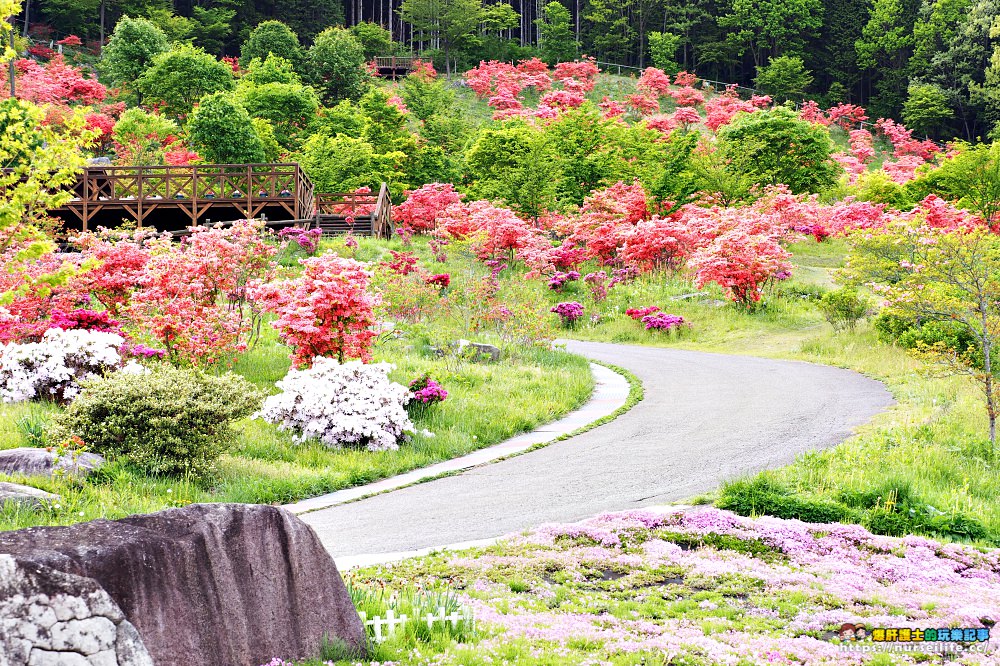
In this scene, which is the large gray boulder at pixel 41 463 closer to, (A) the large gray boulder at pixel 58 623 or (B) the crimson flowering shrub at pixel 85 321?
(B) the crimson flowering shrub at pixel 85 321

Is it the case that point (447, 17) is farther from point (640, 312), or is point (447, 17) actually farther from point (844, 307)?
point (844, 307)

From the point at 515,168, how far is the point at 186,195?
13406 mm

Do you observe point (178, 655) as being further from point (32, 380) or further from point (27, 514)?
point (32, 380)

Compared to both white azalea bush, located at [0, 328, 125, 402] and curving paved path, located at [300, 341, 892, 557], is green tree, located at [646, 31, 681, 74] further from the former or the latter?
white azalea bush, located at [0, 328, 125, 402]

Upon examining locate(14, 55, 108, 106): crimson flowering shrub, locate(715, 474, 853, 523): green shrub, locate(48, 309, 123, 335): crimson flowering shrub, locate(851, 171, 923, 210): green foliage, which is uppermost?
locate(14, 55, 108, 106): crimson flowering shrub

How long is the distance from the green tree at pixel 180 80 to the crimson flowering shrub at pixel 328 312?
33855 millimetres

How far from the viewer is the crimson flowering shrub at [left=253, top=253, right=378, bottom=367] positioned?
40.0ft

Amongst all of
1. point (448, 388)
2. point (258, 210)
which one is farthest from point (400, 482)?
point (258, 210)

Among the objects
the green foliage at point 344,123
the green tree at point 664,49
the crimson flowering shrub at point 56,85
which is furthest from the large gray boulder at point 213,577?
the green tree at point 664,49

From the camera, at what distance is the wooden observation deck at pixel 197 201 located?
27453 mm

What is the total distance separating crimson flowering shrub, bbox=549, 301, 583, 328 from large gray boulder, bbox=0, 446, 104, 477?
1617 cm

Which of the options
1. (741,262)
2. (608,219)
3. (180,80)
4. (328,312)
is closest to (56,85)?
(180,80)

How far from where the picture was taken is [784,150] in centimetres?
3512

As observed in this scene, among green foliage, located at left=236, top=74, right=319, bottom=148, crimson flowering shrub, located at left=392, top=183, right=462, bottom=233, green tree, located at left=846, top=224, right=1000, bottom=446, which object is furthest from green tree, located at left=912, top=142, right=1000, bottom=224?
green foliage, located at left=236, top=74, right=319, bottom=148
